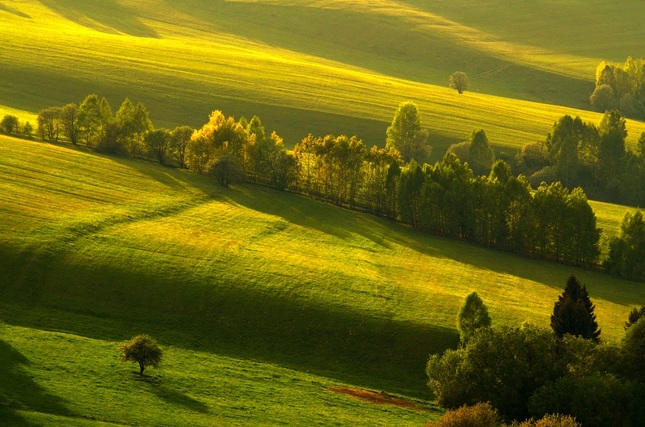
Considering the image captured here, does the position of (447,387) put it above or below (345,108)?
below

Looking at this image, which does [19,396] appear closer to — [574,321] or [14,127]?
Result: [574,321]

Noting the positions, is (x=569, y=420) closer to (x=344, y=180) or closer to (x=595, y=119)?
(x=344, y=180)

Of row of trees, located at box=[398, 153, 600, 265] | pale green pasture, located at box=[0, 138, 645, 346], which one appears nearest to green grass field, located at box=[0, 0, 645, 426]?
pale green pasture, located at box=[0, 138, 645, 346]

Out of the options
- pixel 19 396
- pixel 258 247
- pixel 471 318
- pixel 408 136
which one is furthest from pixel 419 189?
pixel 19 396

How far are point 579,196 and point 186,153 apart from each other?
4890 centimetres

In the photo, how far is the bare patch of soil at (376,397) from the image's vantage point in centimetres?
6931

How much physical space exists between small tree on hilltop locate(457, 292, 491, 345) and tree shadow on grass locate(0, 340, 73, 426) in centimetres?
3526

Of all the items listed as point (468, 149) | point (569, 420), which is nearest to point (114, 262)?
point (569, 420)

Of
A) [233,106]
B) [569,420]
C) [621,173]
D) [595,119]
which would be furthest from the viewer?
[595,119]

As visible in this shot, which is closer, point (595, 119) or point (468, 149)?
point (468, 149)

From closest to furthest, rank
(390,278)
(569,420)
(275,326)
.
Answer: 1. (569,420)
2. (275,326)
3. (390,278)

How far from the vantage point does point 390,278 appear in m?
95.8

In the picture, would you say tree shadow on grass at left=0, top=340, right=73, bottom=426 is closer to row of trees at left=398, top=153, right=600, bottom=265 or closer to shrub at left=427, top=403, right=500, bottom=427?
shrub at left=427, top=403, right=500, bottom=427

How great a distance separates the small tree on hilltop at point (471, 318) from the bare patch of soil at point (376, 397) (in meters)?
11.4
